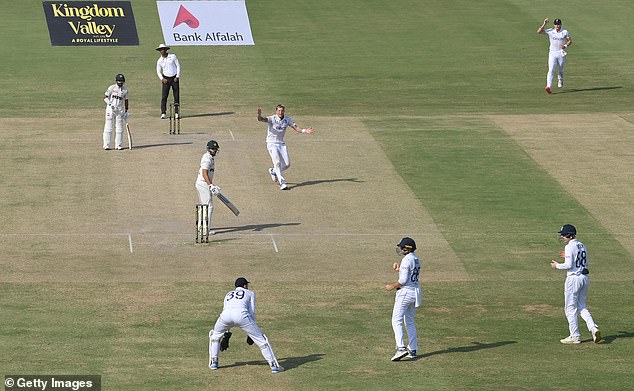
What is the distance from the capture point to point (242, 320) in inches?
938

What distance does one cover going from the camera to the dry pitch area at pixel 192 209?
104 feet

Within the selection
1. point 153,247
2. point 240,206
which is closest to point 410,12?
point 240,206

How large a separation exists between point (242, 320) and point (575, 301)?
657 centimetres

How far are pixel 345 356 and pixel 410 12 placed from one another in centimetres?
3790

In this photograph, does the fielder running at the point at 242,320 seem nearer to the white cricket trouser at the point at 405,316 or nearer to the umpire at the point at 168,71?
the white cricket trouser at the point at 405,316

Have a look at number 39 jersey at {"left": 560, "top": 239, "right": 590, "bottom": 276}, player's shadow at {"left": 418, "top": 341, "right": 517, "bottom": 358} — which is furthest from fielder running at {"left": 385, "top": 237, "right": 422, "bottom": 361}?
number 39 jersey at {"left": 560, "top": 239, "right": 590, "bottom": 276}

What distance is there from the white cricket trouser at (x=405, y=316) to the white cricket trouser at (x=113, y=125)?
707 inches

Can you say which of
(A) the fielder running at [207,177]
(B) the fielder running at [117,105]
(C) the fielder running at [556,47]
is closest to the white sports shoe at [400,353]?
(A) the fielder running at [207,177]

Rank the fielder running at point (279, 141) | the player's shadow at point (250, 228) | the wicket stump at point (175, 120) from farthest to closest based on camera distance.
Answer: the wicket stump at point (175, 120) < the fielder running at point (279, 141) < the player's shadow at point (250, 228)

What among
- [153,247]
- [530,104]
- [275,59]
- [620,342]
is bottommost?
[620,342]

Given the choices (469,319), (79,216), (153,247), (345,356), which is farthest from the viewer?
(79,216)

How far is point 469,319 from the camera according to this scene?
28.1m

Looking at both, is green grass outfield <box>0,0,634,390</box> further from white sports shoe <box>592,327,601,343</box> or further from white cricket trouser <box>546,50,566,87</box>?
white cricket trouser <box>546,50,566,87</box>

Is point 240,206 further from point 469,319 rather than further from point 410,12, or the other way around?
point 410,12
